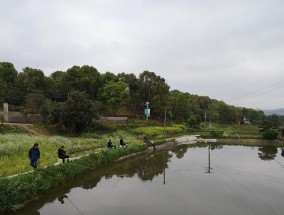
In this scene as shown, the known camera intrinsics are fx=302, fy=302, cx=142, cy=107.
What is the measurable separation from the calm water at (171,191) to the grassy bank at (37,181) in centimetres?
50

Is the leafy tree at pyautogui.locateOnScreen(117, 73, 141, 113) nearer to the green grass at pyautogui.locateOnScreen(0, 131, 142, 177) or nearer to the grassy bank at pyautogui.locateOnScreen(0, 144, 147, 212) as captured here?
the green grass at pyautogui.locateOnScreen(0, 131, 142, 177)

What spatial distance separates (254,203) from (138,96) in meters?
53.3

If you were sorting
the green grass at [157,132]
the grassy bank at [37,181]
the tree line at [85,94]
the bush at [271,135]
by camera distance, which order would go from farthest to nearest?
the green grass at [157,132]
the bush at [271,135]
the tree line at [85,94]
the grassy bank at [37,181]

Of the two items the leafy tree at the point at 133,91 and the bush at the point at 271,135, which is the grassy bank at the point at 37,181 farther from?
the leafy tree at the point at 133,91

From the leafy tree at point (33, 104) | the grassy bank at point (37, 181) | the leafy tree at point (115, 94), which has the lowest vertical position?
the grassy bank at point (37, 181)

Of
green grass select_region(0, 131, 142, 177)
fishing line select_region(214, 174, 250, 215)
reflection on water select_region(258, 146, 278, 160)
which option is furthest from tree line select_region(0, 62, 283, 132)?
fishing line select_region(214, 174, 250, 215)

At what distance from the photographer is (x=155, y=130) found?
50.9 meters

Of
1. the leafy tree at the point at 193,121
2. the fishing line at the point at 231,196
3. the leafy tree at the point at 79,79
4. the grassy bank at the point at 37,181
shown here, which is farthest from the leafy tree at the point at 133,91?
the fishing line at the point at 231,196

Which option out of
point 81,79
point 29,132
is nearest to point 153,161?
point 29,132

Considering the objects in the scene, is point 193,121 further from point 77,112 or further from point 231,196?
point 231,196

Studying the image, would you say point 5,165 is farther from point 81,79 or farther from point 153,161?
point 81,79

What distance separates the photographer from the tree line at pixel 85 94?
42031mm

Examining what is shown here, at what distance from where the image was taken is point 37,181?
53.0ft

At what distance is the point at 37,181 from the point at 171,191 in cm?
764
